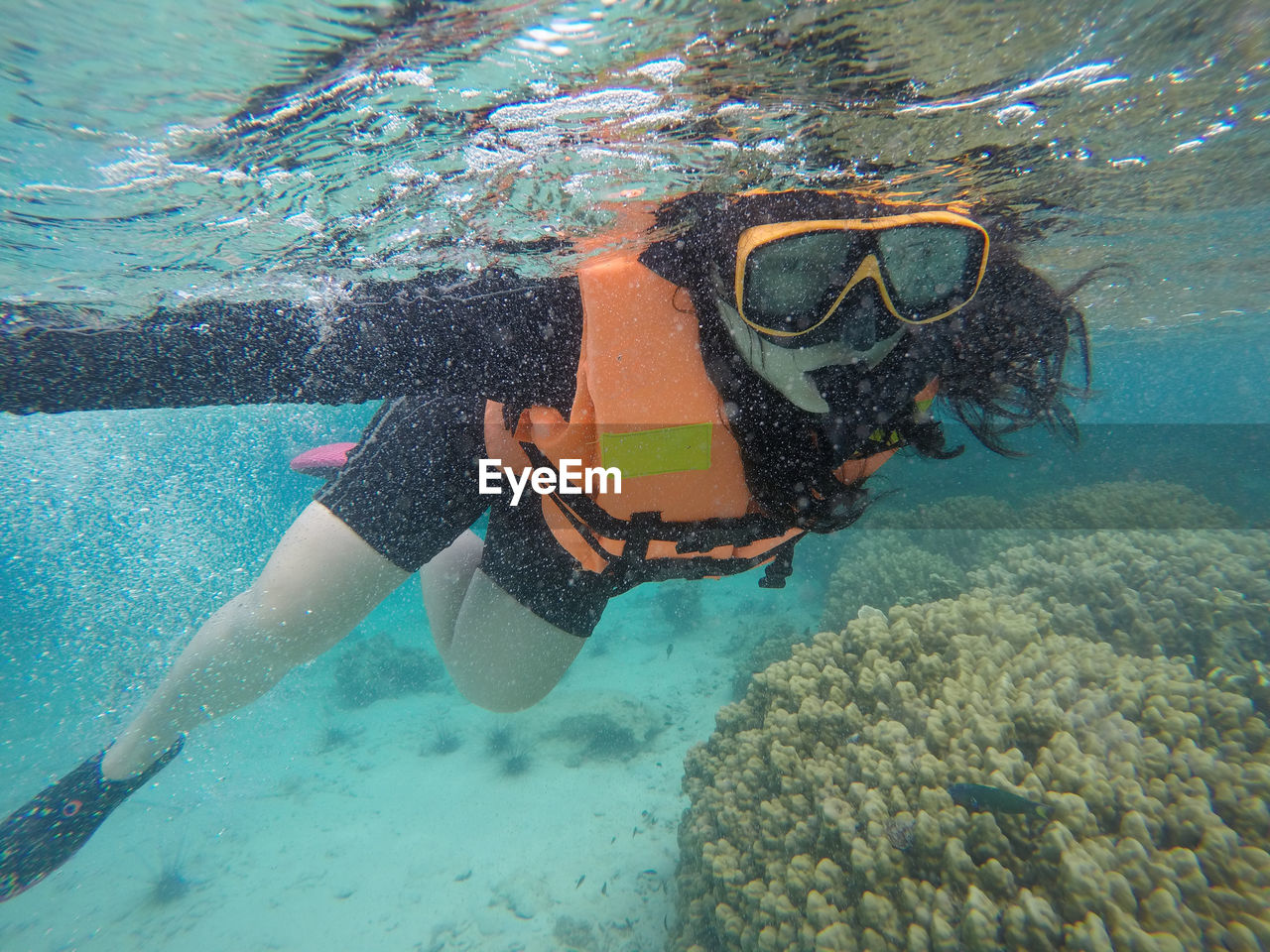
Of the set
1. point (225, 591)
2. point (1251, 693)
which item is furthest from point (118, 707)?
point (1251, 693)

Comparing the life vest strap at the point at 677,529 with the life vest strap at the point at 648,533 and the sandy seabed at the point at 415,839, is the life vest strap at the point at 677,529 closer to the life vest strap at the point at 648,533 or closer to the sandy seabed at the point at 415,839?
the life vest strap at the point at 648,533

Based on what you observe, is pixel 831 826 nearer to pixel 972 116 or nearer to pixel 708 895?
pixel 708 895

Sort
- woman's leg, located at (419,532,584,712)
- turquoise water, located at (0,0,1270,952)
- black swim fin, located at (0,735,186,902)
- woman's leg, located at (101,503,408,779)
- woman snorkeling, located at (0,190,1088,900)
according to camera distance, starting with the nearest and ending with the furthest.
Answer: woman snorkeling, located at (0,190,1088,900) → woman's leg, located at (101,503,408,779) → turquoise water, located at (0,0,1270,952) → woman's leg, located at (419,532,584,712) → black swim fin, located at (0,735,186,902)

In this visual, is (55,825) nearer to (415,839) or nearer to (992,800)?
(415,839)

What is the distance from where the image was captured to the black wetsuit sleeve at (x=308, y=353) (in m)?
2.58

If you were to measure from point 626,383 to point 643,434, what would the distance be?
26 centimetres

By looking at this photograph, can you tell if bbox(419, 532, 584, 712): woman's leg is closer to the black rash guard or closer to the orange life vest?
the black rash guard

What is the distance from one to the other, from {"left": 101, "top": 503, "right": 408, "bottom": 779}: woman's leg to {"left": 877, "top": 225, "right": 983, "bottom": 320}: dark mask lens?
9.23 feet

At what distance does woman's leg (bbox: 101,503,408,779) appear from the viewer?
2.83m

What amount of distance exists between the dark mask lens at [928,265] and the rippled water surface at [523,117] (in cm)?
143

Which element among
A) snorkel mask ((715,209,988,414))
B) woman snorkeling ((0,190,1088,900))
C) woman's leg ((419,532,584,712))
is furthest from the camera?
woman's leg ((419,532,584,712))

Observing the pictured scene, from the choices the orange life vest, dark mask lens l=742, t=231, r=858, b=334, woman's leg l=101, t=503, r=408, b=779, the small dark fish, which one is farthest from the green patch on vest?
the small dark fish

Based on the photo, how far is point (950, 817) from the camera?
3.02 metres
